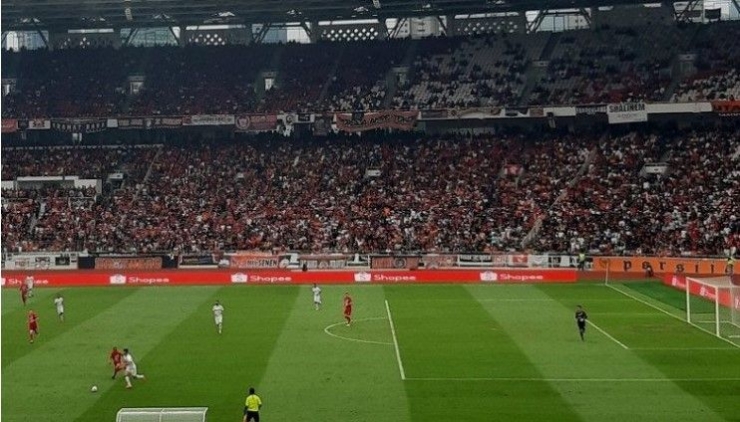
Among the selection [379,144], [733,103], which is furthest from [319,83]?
[733,103]

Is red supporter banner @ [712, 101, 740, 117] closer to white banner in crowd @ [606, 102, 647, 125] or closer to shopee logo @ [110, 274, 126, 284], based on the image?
white banner in crowd @ [606, 102, 647, 125]

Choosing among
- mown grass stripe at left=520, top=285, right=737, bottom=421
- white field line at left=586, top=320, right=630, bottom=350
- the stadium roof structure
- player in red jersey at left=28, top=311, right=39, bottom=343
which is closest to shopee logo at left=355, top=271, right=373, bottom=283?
mown grass stripe at left=520, top=285, right=737, bottom=421

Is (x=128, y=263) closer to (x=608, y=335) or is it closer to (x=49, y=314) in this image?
(x=49, y=314)

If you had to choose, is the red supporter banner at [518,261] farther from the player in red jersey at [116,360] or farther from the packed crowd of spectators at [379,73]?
the player in red jersey at [116,360]

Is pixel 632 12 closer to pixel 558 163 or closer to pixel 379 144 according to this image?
pixel 558 163

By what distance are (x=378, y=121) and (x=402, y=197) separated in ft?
22.0

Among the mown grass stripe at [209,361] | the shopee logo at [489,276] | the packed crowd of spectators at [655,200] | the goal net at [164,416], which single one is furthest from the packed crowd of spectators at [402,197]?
the goal net at [164,416]

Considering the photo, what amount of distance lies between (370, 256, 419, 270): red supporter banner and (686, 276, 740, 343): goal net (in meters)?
19.0

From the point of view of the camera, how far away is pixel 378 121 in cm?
6794

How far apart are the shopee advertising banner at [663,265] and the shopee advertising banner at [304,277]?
2.61 metres

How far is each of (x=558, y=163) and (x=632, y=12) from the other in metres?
16.0

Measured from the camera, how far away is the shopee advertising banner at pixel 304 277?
170 ft

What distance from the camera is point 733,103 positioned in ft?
198

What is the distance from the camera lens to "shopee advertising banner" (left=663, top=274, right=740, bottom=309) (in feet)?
115
